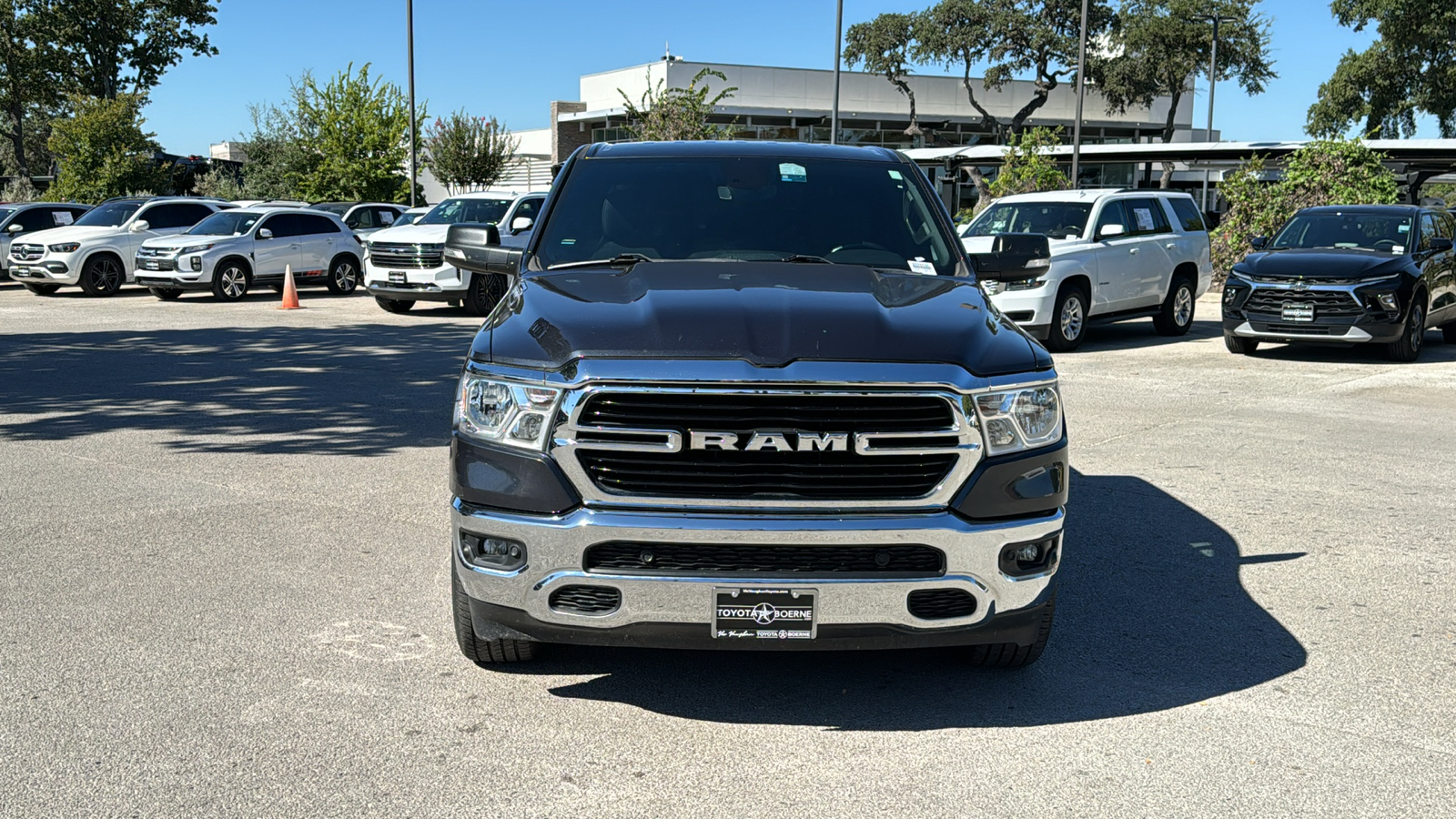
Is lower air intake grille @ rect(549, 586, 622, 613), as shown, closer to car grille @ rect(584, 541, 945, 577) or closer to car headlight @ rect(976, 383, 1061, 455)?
car grille @ rect(584, 541, 945, 577)

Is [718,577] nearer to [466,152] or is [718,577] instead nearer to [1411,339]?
[1411,339]

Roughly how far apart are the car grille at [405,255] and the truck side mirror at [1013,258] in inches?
583

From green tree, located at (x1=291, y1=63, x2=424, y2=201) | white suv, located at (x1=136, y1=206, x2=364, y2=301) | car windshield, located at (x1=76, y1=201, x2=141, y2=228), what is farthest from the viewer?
green tree, located at (x1=291, y1=63, x2=424, y2=201)

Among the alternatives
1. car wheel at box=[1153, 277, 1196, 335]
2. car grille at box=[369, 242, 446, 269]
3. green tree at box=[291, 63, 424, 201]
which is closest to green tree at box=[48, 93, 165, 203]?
green tree at box=[291, 63, 424, 201]

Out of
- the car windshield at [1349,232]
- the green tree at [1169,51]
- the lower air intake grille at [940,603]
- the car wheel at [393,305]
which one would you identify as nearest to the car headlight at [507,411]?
the lower air intake grille at [940,603]

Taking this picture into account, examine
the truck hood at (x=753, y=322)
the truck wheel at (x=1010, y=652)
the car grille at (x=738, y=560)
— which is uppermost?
the truck hood at (x=753, y=322)

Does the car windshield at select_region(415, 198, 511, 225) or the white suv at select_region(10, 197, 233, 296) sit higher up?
the car windshield at select_region(415, 198, 511, 225)

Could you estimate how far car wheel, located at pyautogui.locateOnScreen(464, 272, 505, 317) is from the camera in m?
20.1

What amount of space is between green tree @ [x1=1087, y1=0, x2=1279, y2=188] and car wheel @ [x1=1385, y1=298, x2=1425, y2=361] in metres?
46.8

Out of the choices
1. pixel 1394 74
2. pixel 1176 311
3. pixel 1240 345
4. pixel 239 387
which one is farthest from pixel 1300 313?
pixel 1394 74

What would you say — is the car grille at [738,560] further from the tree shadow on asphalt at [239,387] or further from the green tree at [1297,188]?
the green tree at [1297,188]

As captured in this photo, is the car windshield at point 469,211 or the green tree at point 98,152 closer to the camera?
the car windshield at point 469,211

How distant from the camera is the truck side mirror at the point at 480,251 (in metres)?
6.09

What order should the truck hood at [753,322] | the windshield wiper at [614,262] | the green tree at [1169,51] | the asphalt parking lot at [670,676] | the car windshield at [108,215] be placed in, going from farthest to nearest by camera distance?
the green tree at [1169,51]
the car windshield at [108,215]
the windshield wiper at [614,262]
the truck hood at [753,322]
the asphalt parking lot at [670,676]
